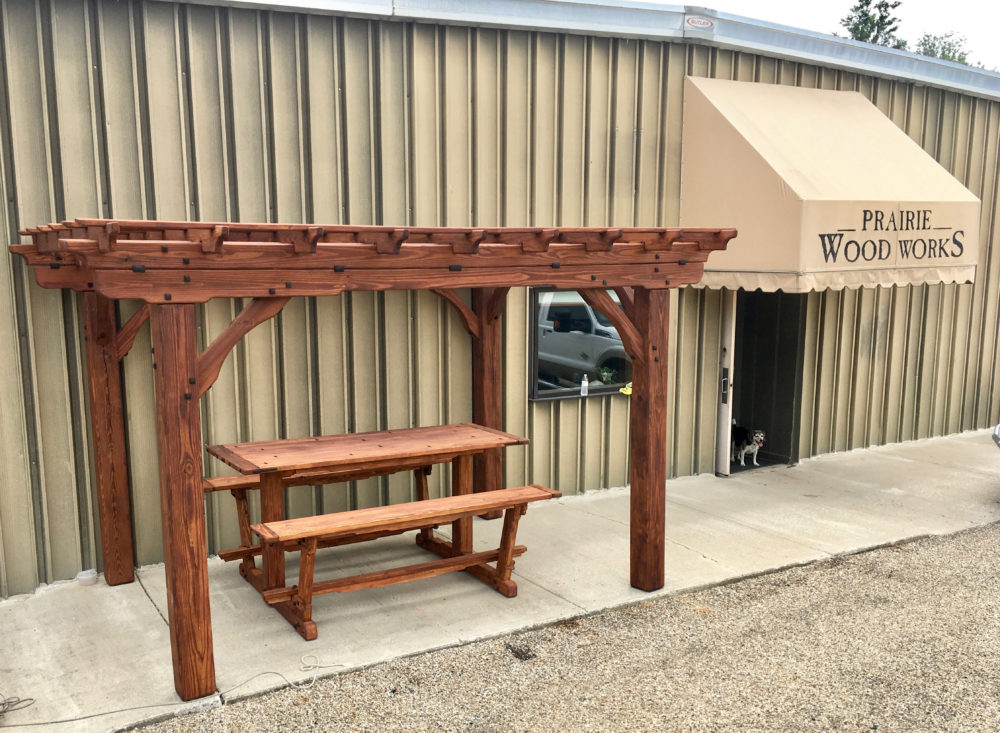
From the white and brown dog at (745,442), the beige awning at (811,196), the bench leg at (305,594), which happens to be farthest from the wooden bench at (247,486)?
the white and brown dog at (745,442)

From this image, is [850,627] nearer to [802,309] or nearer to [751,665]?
[751,665]

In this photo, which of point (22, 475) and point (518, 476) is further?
point (518, 476)

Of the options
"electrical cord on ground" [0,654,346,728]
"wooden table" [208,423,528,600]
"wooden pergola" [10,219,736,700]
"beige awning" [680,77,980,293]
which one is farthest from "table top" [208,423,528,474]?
"beige awning" [680,77,980,293]

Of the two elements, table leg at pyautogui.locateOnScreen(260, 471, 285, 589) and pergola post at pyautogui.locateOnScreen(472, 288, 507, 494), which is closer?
table leg at pyautogui.locateOnScreen(260, 471, 285, 589)

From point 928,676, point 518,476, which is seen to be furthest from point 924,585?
point 518,476

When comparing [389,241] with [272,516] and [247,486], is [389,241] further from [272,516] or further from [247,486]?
[247,486]

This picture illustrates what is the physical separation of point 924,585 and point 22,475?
6246 millimetres

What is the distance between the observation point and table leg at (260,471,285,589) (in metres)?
5.58

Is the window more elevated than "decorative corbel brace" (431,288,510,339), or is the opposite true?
"decorative corbel brace" (431,288,510,339)

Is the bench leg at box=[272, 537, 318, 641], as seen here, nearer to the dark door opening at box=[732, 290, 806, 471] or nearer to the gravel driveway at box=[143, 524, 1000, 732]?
the gravel driveway at box=[143, 524, 1000, 732]

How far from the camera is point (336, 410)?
703cm

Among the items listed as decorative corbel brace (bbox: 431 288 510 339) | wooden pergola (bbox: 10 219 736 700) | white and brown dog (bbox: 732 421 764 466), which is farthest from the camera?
white and brown dog (bbox: 732 421 764 466)

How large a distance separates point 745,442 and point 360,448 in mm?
5001

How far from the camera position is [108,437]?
6008 mm
